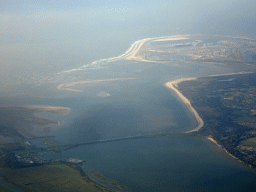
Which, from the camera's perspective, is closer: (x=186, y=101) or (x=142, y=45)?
(x=186, y=101)

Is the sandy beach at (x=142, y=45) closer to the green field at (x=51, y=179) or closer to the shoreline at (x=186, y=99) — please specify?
the shoreline at (x=186, y=99)

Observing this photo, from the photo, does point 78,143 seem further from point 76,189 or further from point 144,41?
point 144,41

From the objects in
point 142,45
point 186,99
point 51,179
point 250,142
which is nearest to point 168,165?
point 250,142

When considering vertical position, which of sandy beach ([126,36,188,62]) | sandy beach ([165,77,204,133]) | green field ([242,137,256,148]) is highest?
sandy beach ([126,36,188,62])

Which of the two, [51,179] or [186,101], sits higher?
[186,101]

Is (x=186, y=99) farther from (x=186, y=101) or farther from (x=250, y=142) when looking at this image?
(x=250, y=142)

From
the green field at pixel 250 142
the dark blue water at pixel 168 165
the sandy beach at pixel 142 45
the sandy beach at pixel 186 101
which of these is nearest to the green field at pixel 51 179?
the dark blue water at pixel 168 165

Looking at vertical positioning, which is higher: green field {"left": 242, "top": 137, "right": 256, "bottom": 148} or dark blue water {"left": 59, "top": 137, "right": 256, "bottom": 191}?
green field {"left": 242, "top": 137, "right": 256, "bottom": 148}

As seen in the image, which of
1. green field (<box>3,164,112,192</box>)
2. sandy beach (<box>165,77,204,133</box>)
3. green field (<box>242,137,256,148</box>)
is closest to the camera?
green field (<box>3,164,112,192</box>)

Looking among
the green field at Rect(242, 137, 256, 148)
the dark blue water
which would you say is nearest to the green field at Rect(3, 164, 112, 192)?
the dark blue water

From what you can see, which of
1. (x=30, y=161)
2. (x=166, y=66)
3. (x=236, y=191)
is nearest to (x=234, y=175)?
(x=236, y=191)

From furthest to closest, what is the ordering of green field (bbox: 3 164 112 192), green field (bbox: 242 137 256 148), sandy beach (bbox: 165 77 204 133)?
sandy beach (bbox: 165 77 204 133) < green field (bbox: 242 137 256 148) < green field (bbox: 3 164 112 192)

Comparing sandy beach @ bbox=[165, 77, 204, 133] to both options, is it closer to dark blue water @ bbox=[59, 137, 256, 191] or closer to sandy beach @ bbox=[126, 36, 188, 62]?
dark blue water @ bbox=[59, 137, 256, 191]
